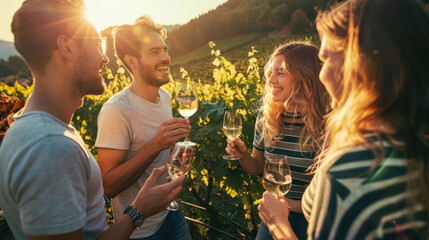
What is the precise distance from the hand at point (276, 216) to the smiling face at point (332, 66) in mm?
743

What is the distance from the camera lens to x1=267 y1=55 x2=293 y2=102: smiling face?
2.48 meters

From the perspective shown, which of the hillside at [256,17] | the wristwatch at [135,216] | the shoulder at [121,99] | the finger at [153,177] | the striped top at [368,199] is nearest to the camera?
the striped top at [368,199]

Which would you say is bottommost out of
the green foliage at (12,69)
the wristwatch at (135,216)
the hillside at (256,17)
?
the green foliage at (12,69)

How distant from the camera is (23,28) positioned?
144cm

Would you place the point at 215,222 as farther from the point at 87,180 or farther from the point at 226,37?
the point at 226,37

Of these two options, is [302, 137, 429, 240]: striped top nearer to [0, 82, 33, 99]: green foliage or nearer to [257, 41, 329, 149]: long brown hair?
[257, 41, 329, 149]: long brown hair

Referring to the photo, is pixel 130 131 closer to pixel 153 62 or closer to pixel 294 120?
pixel 153 62

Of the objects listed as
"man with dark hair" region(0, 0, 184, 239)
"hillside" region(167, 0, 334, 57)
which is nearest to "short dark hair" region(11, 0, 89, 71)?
"man with dark hair" region(0, 0, 184, 239)

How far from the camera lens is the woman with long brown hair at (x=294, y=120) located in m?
2.26

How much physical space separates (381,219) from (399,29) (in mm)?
712

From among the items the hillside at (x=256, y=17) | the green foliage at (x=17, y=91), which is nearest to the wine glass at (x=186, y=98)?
the green foliage at (x=17, y=91)

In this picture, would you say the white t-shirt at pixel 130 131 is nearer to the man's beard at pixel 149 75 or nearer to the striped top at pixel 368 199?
the man's beard at pixel 149 75

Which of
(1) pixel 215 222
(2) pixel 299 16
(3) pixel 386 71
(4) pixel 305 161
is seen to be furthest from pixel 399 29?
(2) pixel 299 16

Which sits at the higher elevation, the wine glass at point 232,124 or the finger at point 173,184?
the wine glass at point 232,124
